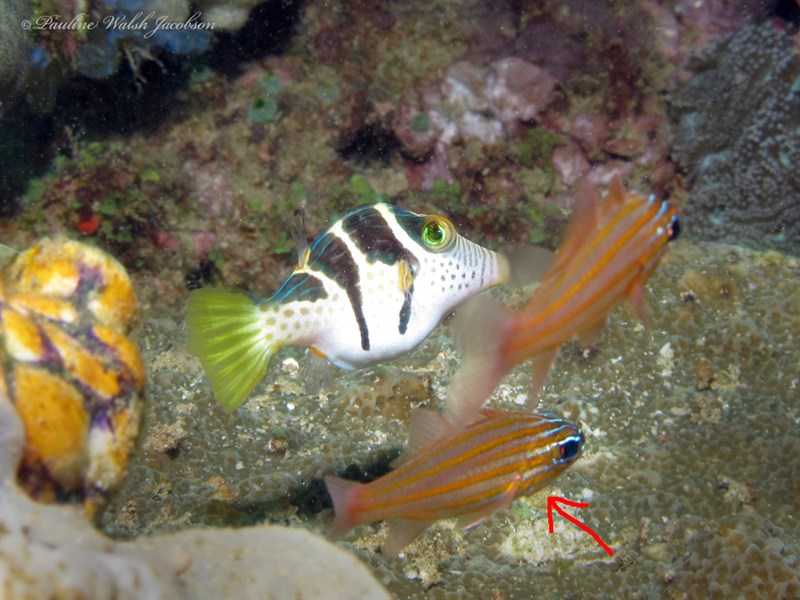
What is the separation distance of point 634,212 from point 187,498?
2.93 meters

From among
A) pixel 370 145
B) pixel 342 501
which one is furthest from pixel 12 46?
pixel 342 501

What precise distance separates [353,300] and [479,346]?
2.70 feet

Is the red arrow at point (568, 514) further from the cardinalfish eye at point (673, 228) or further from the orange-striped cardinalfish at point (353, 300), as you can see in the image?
the cardinalfish eye at point (673, 228)

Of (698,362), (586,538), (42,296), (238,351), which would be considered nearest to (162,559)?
(42,296)

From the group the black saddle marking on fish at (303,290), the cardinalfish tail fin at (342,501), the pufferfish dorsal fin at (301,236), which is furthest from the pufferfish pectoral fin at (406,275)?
the cardinalfish tail fin at (342,501)

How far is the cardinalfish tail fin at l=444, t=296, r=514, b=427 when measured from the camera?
2.35m

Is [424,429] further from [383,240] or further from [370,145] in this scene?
[370,145]

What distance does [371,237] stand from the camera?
9.91 feet

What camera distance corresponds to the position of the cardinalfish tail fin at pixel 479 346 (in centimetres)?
235

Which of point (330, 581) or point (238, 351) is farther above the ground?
point (330, 581)

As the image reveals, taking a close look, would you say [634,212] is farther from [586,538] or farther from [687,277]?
[687,277]

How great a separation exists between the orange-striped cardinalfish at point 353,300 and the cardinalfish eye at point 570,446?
0.84 m

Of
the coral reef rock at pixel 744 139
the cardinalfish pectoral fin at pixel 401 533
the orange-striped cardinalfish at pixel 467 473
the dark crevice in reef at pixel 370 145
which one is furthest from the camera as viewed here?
the dark crevice in reef at pixel 370 145

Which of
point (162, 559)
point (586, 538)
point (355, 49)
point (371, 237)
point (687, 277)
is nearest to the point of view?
point (162, 559)
